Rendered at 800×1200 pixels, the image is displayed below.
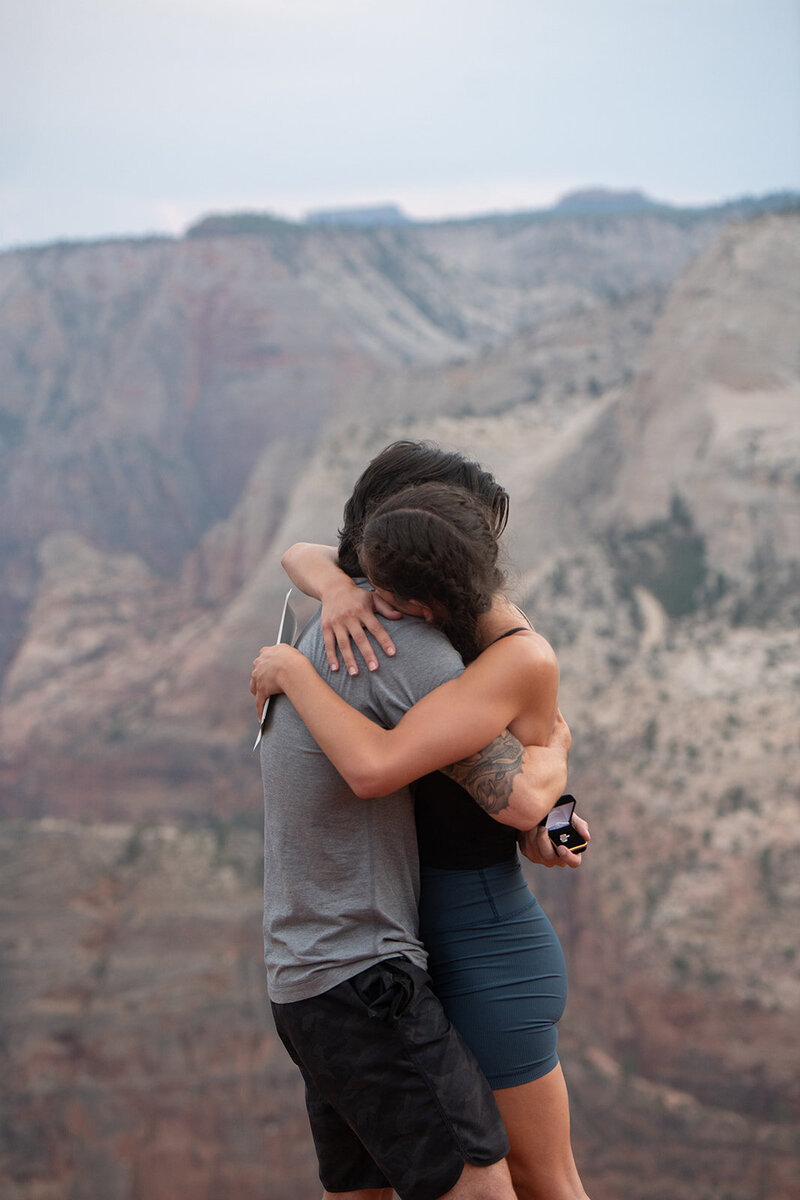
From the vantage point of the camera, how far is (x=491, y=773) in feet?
5.41

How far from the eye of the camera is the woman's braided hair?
1.60m

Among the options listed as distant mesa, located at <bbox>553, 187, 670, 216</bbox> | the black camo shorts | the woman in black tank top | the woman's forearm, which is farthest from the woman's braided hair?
distant mesa, located at <bbox>553, 187, 670, 216</bbox>

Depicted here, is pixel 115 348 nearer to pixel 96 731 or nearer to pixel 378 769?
pixel 96 731

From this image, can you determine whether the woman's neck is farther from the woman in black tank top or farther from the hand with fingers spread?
the hand with fingers spread

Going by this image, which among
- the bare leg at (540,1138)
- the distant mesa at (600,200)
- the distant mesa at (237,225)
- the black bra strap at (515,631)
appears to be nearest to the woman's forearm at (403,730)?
the black bra strap at (515,631)

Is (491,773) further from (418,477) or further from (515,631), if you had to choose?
(418,477)

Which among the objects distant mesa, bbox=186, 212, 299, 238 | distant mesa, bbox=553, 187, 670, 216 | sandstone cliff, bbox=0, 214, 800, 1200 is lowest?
sandstone cliff, bbox=0, 214, 800, 1200

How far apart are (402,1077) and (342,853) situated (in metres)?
0.37

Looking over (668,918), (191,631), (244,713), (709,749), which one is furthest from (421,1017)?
(191,631)

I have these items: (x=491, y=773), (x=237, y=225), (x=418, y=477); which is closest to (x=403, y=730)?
(x=491, y=773)

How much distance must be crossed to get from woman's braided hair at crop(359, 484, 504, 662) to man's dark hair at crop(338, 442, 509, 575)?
0.31ft

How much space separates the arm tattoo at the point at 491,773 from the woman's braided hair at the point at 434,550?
0.23 metres

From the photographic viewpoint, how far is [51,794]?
18562 millimetres

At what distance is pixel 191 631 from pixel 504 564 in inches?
794
